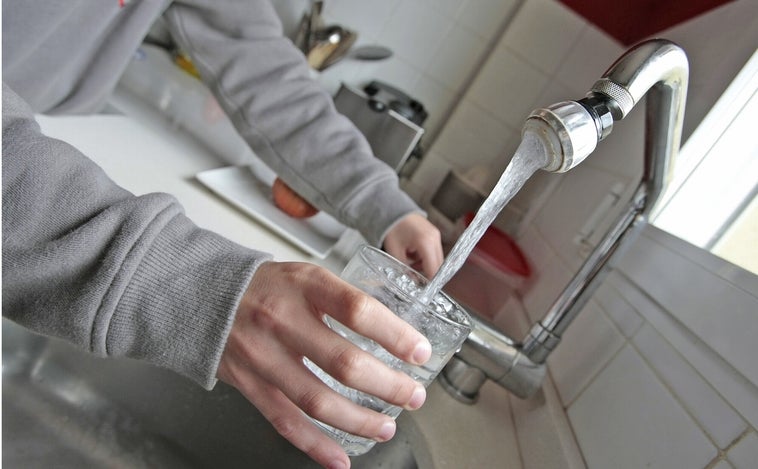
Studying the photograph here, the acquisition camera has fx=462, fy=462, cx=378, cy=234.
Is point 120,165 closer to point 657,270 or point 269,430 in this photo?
point 269,430

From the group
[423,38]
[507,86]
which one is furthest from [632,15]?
[423,38]

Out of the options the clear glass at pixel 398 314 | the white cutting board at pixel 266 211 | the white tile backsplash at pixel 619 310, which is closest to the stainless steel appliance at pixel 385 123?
the white cutting board at pixel 266 211

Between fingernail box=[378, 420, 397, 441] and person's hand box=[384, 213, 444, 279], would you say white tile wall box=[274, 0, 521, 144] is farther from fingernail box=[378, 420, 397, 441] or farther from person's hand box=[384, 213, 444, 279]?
fingernail box=[378, 420, 397, 441]

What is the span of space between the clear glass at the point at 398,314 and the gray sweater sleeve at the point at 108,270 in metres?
0.07

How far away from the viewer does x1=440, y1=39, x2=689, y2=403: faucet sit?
0.24 m

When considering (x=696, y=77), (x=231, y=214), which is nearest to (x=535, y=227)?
(x=696, y=77)

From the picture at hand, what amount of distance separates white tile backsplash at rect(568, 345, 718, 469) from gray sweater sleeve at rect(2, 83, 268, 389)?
0.39 m

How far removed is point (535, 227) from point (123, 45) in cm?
100

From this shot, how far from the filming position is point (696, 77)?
0.73 metres

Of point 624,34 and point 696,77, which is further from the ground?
point 624,34

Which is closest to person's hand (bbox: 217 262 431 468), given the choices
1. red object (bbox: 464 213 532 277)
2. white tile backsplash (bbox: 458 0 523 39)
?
red object (bbox: 464 213 532 277)

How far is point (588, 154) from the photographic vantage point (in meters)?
0.25

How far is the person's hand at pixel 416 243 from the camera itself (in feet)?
2.07

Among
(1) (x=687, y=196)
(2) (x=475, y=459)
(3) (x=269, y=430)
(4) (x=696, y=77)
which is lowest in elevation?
(3) (x=269, y=430)
